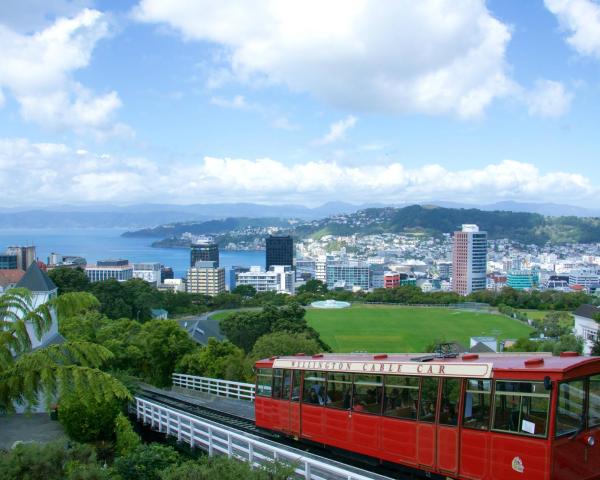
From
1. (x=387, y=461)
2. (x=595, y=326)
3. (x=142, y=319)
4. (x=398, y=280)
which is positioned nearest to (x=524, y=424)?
(x=387, y=461)

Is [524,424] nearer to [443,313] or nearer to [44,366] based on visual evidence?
[44,366]

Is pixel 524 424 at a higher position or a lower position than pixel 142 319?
higher

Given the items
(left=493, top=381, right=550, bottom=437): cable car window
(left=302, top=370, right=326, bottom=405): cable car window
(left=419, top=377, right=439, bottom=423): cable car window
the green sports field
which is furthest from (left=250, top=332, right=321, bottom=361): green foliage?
the green sports field

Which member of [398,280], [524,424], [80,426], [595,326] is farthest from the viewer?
[398,280]

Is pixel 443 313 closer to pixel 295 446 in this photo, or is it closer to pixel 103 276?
pixel 295 446

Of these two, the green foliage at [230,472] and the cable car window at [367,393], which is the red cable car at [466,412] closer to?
the cable car window at [367,393]

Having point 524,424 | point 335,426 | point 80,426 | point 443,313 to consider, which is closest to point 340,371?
point 335,426

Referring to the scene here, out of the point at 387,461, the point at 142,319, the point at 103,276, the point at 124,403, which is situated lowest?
the point at 103,276

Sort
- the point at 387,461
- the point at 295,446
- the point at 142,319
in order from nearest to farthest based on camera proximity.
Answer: the point at 387,461 < the point at 295,446 < the point at 142,319

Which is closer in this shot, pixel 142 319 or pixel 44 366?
pixel 44 366

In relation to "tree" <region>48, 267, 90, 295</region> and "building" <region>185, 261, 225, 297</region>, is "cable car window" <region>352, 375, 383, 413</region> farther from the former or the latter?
"building" <region>185, 261, 225, 297</region>
